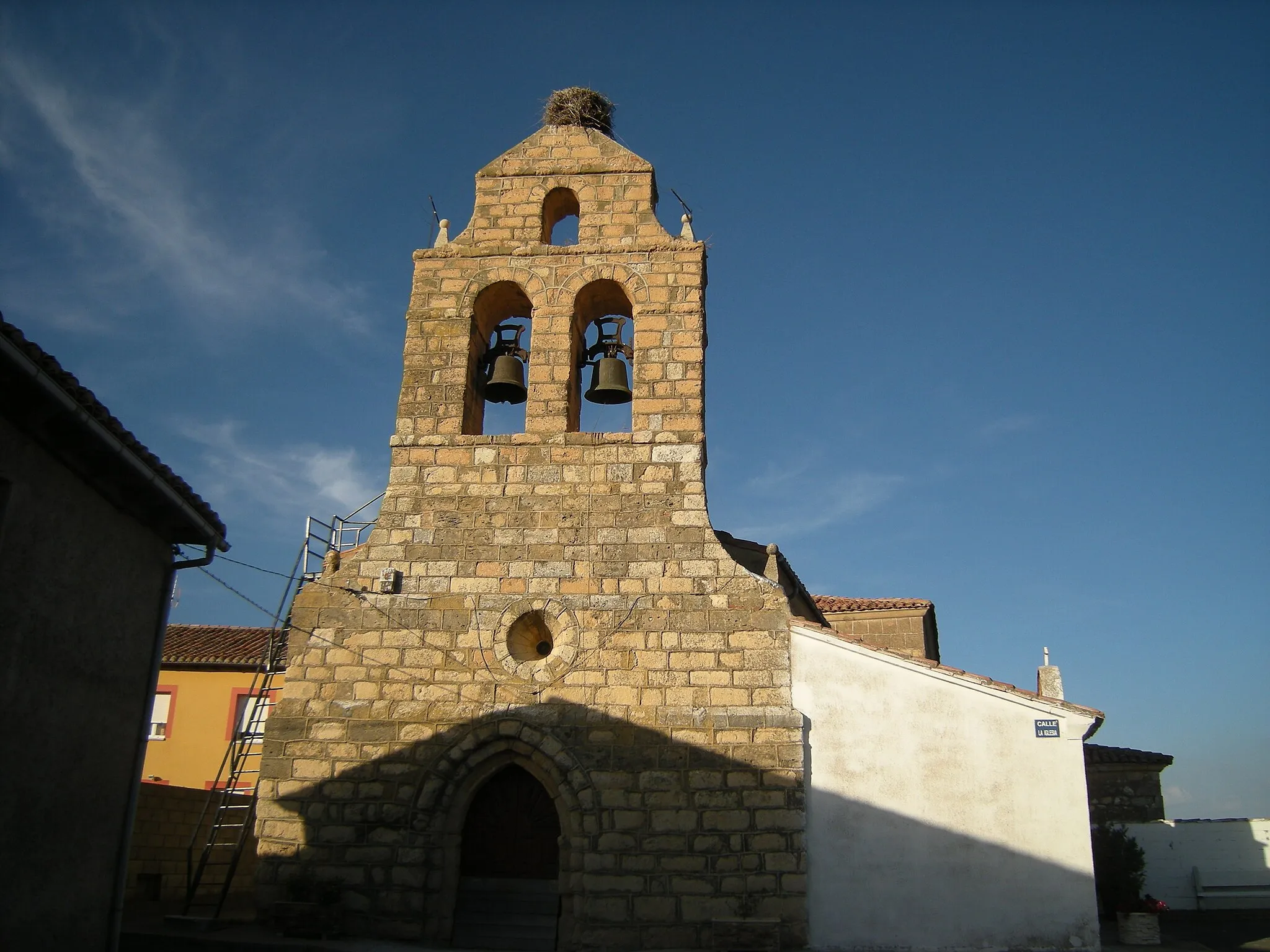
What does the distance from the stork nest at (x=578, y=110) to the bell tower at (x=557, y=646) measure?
56.3 inches

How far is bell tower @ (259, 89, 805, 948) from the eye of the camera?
31.4 feet

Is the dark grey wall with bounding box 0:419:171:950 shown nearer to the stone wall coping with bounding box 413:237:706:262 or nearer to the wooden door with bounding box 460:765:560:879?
the wooden door with bounding box 460:765:560:879

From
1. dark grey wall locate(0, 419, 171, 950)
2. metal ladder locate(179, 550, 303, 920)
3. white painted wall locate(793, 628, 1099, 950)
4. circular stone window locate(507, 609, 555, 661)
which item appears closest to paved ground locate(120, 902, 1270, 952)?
metal ladder locate(179, 550, 303, 920)

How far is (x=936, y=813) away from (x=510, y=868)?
393 cm

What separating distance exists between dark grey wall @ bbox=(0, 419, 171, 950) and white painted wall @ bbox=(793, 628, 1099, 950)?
5752 millimetres

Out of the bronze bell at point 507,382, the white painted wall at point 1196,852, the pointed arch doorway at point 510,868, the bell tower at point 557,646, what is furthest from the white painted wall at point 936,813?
the white painted wall at point 1196,852

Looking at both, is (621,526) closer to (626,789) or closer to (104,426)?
(626,789)

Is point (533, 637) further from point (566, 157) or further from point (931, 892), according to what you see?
point (566, 157)

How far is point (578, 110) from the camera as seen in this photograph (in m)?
12.9

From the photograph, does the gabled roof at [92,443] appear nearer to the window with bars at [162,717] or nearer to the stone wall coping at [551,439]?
the stone wall coping at [551,439]

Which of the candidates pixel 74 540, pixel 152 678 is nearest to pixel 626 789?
pixel 152 678

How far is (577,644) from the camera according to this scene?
1028 centimetres

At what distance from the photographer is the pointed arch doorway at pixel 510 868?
9.63 meters

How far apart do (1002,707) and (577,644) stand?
3.96 m
